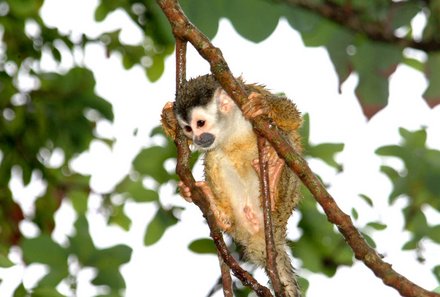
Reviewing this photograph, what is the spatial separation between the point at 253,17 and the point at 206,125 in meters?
0.40

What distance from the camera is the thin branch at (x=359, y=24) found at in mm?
2535

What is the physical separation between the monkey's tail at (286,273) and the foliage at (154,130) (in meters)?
0.52

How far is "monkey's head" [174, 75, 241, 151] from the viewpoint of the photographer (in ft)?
8.97

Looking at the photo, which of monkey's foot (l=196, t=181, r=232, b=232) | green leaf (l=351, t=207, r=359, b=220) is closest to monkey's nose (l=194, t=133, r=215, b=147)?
monkey's foot (l=196, t=181, r=232, b=232)

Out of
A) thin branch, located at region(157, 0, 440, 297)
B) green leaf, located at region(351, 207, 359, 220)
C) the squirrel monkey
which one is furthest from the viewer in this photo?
green leaf, located at region(351, 207, 359, 220)

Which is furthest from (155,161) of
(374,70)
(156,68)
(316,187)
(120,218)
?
(316,187)

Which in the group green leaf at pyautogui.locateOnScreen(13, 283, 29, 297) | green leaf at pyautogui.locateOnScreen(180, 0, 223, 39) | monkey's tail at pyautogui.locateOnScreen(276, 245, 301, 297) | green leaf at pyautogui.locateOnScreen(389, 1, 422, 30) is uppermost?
green leaf at pyautogui.locateOnScreen(180, 0, 223, 39)

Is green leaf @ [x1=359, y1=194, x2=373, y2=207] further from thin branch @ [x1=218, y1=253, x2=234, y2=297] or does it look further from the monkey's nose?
thin branch @ [x1=218, y1=253, x2=234, y2=297]

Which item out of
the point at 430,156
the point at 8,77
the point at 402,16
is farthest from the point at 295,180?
the point at 8,77

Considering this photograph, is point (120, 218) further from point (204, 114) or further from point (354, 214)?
point (204, 114)

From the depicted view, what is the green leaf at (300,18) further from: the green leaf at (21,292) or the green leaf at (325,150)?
the green leaf at (21,292)

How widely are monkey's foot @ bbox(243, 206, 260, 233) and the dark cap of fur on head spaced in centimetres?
35

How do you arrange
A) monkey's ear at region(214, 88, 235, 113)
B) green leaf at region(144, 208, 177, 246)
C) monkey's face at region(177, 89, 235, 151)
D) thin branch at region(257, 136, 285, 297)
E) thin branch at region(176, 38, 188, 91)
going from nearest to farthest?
thin branch at region(257, 136, 285, 297) < thin branch at region(176, 38, 188, 91) < monkey's face at region(177, 89, 235, 151) < monkey's ear at region(214, 88, 235, 113) < green leaf at region(144, 208, 177, 246)

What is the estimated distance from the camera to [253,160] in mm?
2693
